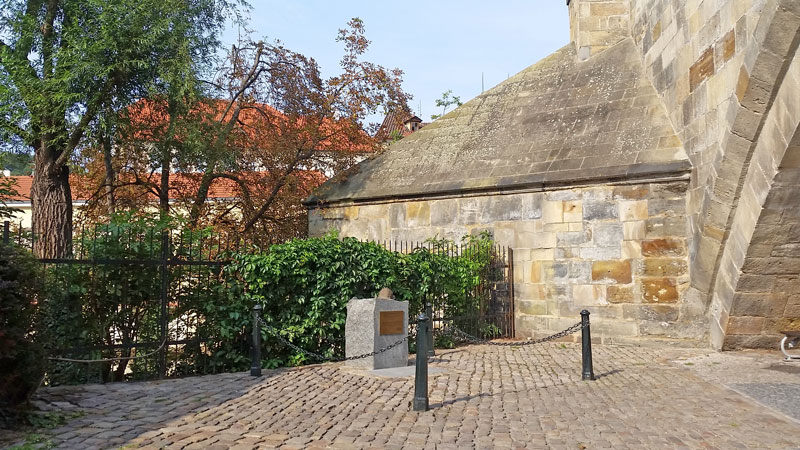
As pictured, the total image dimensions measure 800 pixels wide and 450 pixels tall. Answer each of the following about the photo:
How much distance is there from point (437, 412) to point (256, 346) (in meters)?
2.70

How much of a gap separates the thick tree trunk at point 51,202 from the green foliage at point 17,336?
4.96 meters

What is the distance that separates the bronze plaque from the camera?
7738mm

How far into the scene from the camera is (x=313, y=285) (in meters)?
8.30

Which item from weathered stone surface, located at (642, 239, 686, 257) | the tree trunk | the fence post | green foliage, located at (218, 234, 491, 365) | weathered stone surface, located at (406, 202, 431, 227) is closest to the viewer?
the fence post

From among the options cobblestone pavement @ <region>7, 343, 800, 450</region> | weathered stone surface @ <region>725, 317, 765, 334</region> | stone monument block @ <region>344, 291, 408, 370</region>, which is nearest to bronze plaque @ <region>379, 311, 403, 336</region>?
stone monument block @ <region>344, 291, 408, 370</region>

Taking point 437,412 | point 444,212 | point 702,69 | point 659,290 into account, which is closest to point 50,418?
point 437,412

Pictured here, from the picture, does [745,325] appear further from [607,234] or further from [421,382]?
[421,382]

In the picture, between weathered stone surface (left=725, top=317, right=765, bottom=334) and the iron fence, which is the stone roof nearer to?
weathered stone surface (left=725, top=317, right=765, bottom=334)

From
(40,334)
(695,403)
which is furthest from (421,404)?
(40,334)

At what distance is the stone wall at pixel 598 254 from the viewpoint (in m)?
9.46

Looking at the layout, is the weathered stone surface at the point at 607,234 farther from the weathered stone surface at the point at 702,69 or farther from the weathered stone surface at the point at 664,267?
the weathered stone surface at the point at 702,69

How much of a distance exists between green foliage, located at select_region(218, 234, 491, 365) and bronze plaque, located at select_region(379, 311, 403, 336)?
33.2 inches

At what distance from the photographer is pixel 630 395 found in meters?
6.25

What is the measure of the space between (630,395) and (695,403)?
2.09ft
